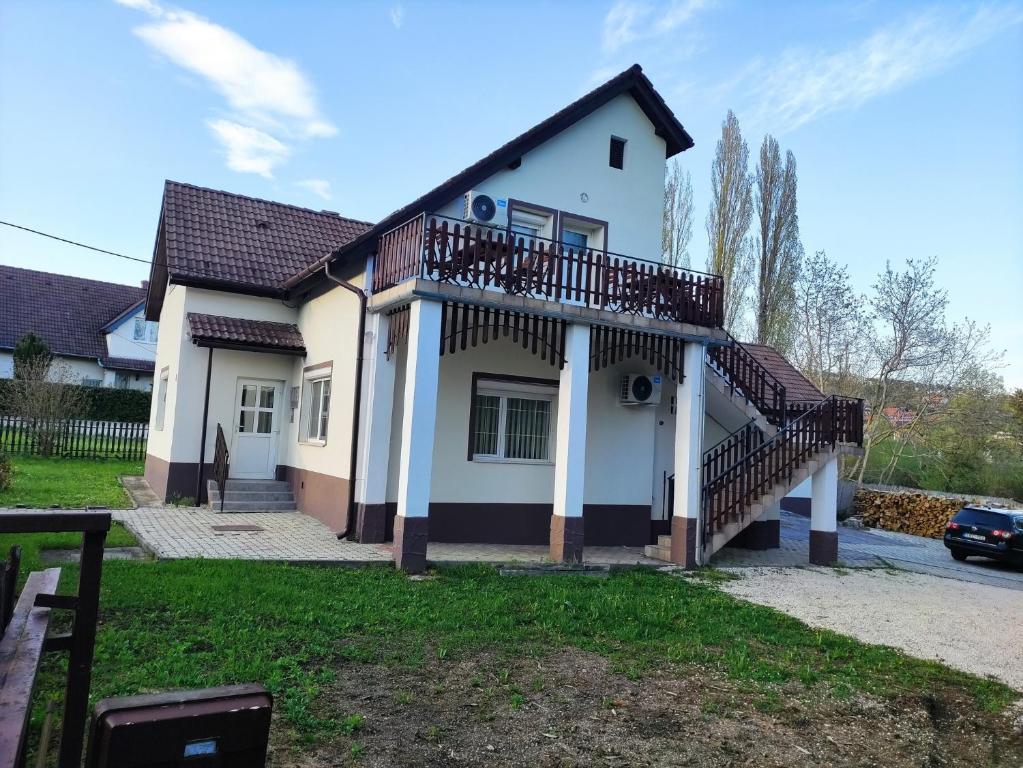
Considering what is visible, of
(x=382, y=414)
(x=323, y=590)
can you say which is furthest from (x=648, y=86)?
(x=323, y=590)

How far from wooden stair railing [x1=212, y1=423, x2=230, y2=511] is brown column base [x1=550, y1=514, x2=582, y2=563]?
246 inches

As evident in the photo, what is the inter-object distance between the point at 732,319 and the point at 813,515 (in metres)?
19.5

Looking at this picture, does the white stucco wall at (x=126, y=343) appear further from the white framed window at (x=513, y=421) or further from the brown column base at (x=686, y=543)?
the brown column base at (x=686, y=543)

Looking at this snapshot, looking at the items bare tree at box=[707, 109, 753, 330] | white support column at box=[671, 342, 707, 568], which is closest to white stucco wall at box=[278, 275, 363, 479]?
white support column at box=[671, 342, 707, 568]

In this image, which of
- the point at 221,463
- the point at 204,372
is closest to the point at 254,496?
the point at 221,463

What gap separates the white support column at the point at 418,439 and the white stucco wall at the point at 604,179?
2.97 meters

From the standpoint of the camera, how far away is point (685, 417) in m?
10.8

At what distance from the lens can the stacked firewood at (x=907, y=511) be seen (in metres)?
20.5

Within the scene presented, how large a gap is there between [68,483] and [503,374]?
9395 millimetres

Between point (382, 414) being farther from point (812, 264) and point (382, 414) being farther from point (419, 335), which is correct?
point (812, 264)

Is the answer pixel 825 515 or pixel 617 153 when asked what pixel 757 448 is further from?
pixel 617 153

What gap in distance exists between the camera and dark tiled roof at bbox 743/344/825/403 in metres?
16.3

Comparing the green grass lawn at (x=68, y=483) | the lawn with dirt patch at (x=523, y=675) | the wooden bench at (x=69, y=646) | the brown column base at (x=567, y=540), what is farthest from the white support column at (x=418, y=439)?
the green grass lawn at (x=68, y=483)

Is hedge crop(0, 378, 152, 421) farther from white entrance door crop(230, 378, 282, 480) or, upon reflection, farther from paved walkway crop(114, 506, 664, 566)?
paved walkway crop(114, 506, 664, 566)
